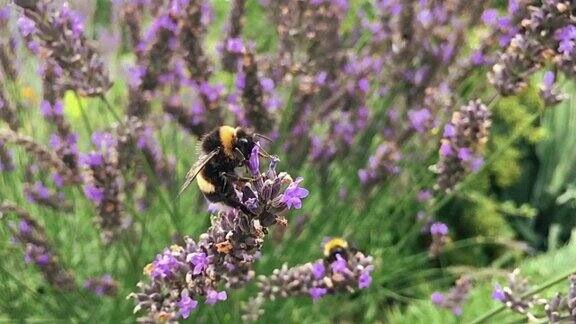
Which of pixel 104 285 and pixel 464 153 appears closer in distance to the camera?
pixel 464 153

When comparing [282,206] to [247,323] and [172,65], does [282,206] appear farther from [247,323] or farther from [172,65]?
[172,65]

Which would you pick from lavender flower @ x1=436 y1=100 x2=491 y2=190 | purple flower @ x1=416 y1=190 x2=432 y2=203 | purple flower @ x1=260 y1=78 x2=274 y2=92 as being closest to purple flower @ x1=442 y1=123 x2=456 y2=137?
lavender flower @ x1=436 y1=100 x2=491 y2=190

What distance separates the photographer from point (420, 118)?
8.07ft

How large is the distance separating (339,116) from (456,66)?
1.49 feet

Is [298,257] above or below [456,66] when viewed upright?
below

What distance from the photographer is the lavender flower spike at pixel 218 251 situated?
1137 mm

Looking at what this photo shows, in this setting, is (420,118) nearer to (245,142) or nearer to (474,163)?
(474,163)

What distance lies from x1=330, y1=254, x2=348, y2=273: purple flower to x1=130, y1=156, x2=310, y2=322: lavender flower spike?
1.42 ft

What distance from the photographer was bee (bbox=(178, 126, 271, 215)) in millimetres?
1323

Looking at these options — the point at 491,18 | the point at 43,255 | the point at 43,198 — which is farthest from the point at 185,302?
the point at 491,18

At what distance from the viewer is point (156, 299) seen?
1.30 metres

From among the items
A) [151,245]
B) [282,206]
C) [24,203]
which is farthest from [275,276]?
[24,203]

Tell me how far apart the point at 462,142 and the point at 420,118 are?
1.80 ft

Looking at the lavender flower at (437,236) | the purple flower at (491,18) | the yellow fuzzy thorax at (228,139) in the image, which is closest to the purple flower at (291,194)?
the yellow fuzzy thorax at (228,139)
